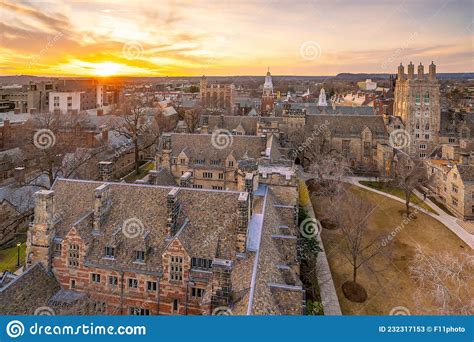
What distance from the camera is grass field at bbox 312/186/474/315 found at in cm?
2978

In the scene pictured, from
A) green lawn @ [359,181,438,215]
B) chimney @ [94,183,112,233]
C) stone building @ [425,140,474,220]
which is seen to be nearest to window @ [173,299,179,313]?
chimney @ [94,183,112,233]

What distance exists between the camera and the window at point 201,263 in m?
21.0

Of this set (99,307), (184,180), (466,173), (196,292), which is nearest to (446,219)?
(466,173)

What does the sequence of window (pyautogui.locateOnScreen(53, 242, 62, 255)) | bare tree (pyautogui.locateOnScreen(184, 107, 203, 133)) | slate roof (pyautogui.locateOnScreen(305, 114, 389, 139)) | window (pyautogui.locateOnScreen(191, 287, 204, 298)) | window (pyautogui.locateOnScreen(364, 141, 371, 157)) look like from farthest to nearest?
bare tree (pyautogui.locateOnScreen(184, 107, 203, 133))
slate roof (pyautogui.locateOnScreen(305, 114, 389, 139))
window (pyautogui.locateOnScreen(364, 141, 371, 157))
window (pyautogui.locateOnScreen(53, 242, 62, 255))
window (pyautogui.locateOnScreen(191, 287, 204, 298))

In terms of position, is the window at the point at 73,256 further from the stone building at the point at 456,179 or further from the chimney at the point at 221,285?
the stone building at the point at 456,179

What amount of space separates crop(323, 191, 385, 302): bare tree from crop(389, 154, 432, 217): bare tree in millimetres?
8834

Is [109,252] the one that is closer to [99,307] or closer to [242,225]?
[99,307]

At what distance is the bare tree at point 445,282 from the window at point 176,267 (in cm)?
1326

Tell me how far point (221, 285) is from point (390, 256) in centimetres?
2633

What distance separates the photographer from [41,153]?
47.3 m

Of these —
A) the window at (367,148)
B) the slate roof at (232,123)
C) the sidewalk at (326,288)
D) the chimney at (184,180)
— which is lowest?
the sidewalk at (326,288)

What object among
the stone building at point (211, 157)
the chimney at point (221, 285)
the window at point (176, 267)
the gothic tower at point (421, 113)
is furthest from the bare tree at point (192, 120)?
the chimney at point (221, 285)

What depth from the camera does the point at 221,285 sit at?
53.9ft

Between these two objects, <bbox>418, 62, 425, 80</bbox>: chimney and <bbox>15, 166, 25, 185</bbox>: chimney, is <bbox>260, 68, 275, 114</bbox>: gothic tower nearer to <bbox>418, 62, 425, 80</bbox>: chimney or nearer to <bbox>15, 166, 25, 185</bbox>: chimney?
<bbox>418, 62, 425, 80</bbox>: chimney
